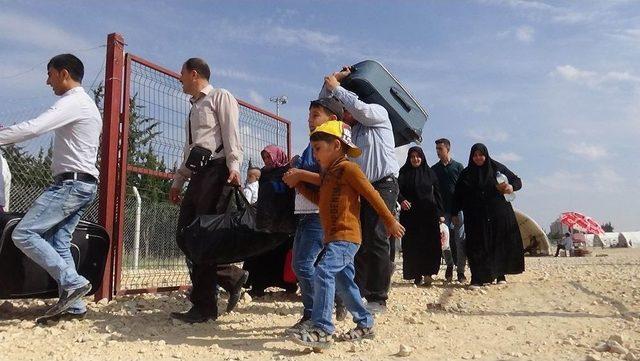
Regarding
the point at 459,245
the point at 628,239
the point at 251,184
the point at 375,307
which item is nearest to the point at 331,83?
the point at 375,307

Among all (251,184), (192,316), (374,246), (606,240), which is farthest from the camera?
(606,240)

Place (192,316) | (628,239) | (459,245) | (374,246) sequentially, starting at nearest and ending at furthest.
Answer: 1. (192,316)
2. (374,246)
3. (459,245)
4. (628,239)

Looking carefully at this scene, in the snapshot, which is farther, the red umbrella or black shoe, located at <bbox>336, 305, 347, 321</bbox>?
the red umbrella

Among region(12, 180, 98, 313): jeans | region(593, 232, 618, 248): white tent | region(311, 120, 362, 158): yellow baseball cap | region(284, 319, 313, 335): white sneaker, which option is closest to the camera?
region(284, 319, 313, 335): white sneaker

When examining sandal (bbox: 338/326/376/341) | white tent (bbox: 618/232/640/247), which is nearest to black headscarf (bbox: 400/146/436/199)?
sandal (bbox: 338/326/376/341)

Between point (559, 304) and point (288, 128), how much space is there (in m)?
3.60

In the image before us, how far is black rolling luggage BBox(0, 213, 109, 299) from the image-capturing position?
384 cm

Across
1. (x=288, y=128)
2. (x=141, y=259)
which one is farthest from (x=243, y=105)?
(x=141, y=259)

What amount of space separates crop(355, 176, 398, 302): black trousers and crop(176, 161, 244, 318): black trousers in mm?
1017

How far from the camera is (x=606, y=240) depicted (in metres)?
32.3

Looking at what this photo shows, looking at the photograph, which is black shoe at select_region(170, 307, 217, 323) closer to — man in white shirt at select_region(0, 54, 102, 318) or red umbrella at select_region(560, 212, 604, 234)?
man in white shirt at select_region(0, 54, 102, 318)

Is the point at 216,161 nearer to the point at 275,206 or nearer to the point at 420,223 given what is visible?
the point at 275,206

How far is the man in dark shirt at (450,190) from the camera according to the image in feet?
24.7

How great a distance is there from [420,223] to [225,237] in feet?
12.1
